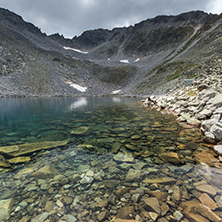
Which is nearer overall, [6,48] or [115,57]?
[6,48]

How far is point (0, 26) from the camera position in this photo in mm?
96750

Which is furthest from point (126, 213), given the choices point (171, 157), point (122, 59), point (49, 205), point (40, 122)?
point (122, 59)

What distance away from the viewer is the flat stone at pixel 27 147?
6445 millimetres

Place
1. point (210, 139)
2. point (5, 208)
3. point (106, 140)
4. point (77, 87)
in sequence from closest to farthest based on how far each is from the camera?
point (5, 208)
point (210, 139)
point (106, 140)
point (77, 87)

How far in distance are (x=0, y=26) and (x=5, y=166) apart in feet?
468

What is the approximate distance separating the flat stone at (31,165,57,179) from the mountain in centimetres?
3946

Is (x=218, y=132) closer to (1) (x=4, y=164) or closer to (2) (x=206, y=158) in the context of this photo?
(2) (x=206, y=158)

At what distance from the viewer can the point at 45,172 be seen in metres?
4.79

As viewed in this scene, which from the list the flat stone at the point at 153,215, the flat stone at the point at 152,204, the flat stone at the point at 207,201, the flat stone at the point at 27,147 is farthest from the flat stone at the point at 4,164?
the flat stone at the point at 207,201

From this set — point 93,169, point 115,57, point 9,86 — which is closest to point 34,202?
point 93,169

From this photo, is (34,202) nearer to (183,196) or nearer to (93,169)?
(93,169)

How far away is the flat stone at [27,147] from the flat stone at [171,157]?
5.71 metres

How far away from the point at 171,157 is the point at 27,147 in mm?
7939

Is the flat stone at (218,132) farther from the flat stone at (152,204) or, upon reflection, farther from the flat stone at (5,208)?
the flat stone at (5,208)
